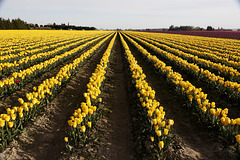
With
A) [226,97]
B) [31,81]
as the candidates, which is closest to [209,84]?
[226,97]

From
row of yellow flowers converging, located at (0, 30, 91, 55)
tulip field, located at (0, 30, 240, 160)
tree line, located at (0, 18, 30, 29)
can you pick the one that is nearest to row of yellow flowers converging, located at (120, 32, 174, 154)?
tulip field, located at (0, 30, 240, 160)

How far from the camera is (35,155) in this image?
3764mm

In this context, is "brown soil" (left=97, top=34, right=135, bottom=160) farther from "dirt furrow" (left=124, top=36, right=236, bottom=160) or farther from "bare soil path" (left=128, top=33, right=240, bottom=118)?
"bare soil path" (left=128, top=33, right=240, bottom=118)

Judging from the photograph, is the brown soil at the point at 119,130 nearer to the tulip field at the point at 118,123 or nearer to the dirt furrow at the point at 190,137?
the tulip field at the point at 118,123

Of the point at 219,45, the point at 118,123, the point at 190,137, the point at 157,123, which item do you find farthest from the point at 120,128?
the point at 219,45

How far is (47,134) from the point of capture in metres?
4.51

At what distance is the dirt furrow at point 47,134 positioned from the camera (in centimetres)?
375

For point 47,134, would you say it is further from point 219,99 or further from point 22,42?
point 22,42

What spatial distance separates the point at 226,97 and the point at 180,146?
152 inches

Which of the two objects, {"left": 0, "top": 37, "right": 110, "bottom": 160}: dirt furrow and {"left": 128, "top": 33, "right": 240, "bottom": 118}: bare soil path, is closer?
{"left": 0, "top": 37, "right": 110, "bottom": 160}: dirt furrow

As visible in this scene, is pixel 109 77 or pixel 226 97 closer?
pixel 226 97

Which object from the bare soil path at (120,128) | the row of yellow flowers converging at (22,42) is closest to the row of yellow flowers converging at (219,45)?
the bare soil path at (120,128)

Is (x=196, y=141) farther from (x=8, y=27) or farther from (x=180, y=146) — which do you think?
(x=8, y=27)

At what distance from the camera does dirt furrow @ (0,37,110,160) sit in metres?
3.75
